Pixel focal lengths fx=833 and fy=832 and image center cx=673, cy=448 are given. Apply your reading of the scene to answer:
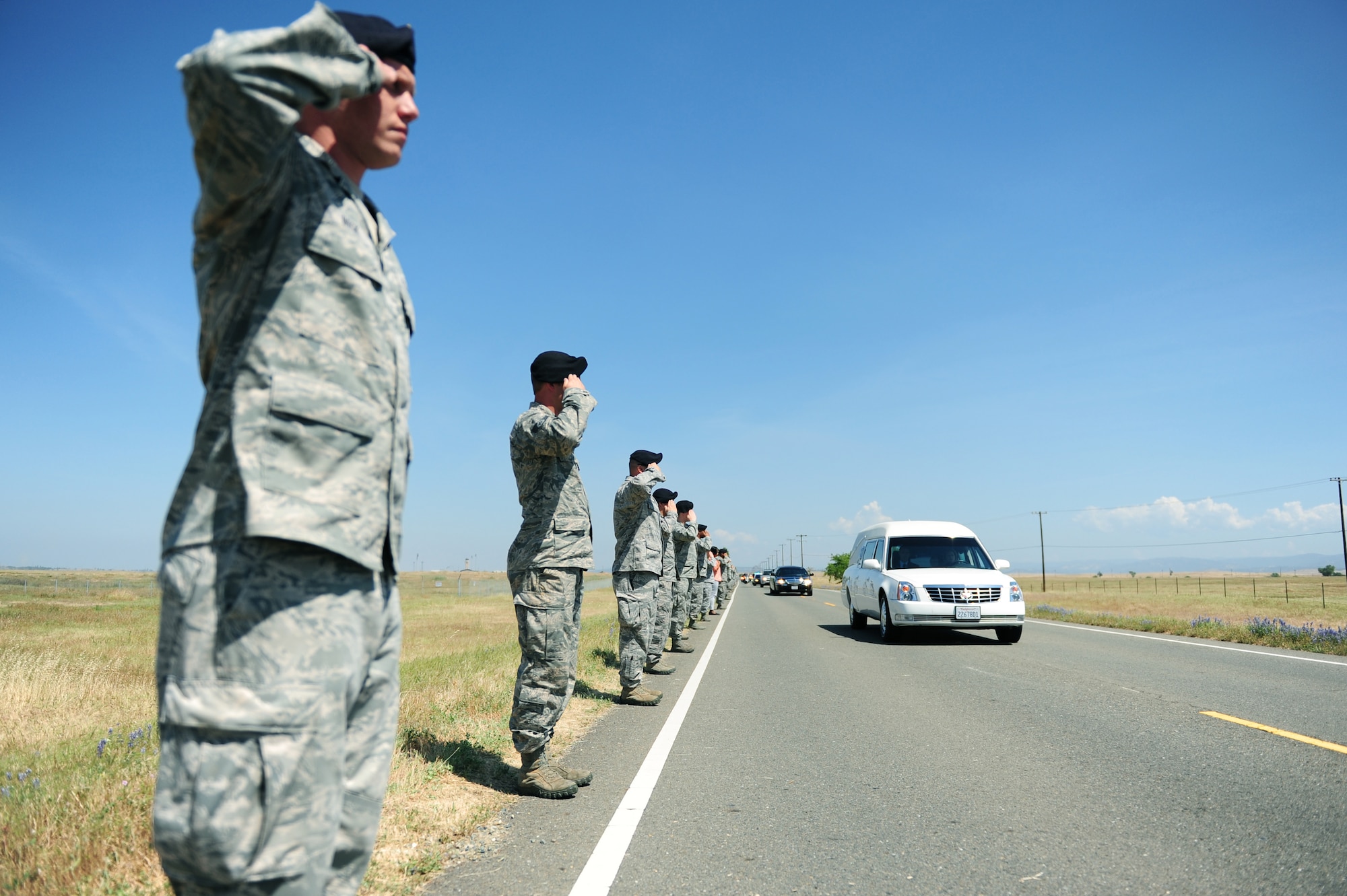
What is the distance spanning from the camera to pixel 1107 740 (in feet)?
20.0

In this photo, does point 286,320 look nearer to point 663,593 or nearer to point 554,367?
point 554,367

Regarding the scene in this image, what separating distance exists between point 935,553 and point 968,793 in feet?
33.0

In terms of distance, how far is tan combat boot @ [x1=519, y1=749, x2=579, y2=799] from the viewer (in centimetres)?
479

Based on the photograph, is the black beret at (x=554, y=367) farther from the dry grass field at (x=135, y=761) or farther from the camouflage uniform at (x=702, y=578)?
the camouflage uniform at (x=702, y=578)

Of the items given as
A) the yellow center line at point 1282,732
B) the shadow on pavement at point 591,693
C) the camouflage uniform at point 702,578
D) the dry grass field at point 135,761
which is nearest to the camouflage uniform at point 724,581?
the camouflage uniform at point 702,578

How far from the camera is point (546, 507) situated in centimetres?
500

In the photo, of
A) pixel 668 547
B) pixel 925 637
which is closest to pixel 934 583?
pixel 925 637

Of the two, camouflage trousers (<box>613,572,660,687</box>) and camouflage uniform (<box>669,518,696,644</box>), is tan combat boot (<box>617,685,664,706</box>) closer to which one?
camouflage trousers (<box>613,572,660,687</box>)

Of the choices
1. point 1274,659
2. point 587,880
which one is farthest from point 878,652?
point 587,880

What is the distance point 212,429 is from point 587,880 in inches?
102

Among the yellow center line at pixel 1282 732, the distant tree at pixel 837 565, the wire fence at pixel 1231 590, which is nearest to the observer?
the yellow center line at pixel 1282 732

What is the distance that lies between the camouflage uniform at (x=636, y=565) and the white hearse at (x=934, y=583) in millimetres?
6134

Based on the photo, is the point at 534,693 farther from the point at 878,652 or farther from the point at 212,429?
the point at 878,652

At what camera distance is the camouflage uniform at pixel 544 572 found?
15.5ft
